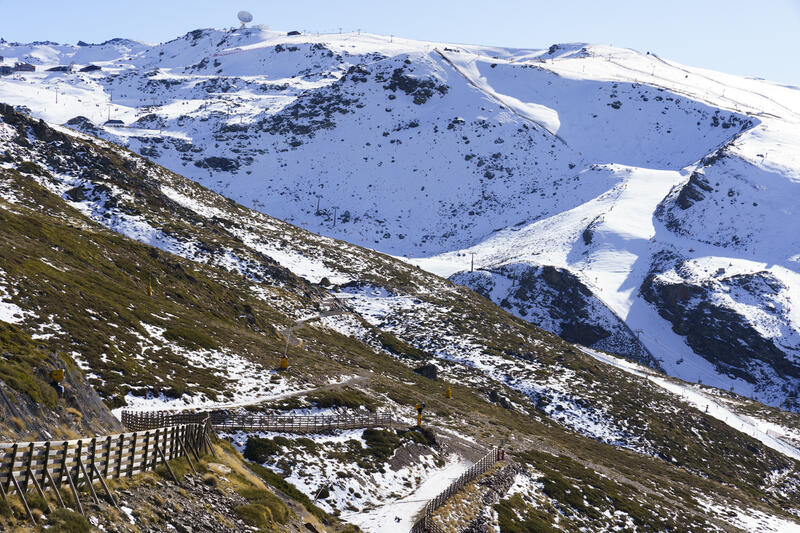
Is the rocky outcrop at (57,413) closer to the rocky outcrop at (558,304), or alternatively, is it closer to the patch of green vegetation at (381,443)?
the patch of green vegetation at (381,443)

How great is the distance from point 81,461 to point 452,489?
75.7ft

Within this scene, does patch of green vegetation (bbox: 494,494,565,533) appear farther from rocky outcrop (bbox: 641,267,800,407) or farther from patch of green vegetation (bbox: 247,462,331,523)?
rocky outcrop (bbox: 641,267,800,407)

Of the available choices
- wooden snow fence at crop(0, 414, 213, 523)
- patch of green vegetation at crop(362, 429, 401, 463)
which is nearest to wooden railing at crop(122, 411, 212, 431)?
wooden snow fence at crop(0, 414, 213, 523)

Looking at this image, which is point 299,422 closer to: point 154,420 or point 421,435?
point 421,435

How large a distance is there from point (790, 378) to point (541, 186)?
314 ft

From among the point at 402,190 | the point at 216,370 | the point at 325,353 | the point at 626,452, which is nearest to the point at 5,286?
the point at 216,370

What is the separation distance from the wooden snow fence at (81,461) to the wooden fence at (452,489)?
1257 centimetres

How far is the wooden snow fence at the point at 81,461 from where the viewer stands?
1430 cm

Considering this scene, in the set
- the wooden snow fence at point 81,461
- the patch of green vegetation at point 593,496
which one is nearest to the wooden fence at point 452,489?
the patch of green vegetation at point 593,496

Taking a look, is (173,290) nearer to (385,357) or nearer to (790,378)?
(385,357)

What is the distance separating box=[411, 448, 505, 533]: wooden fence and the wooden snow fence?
12.6 meters

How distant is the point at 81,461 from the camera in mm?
Answer: 16234

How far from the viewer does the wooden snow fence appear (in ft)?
46.9

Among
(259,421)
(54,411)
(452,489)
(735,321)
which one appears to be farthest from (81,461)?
(735,321)
